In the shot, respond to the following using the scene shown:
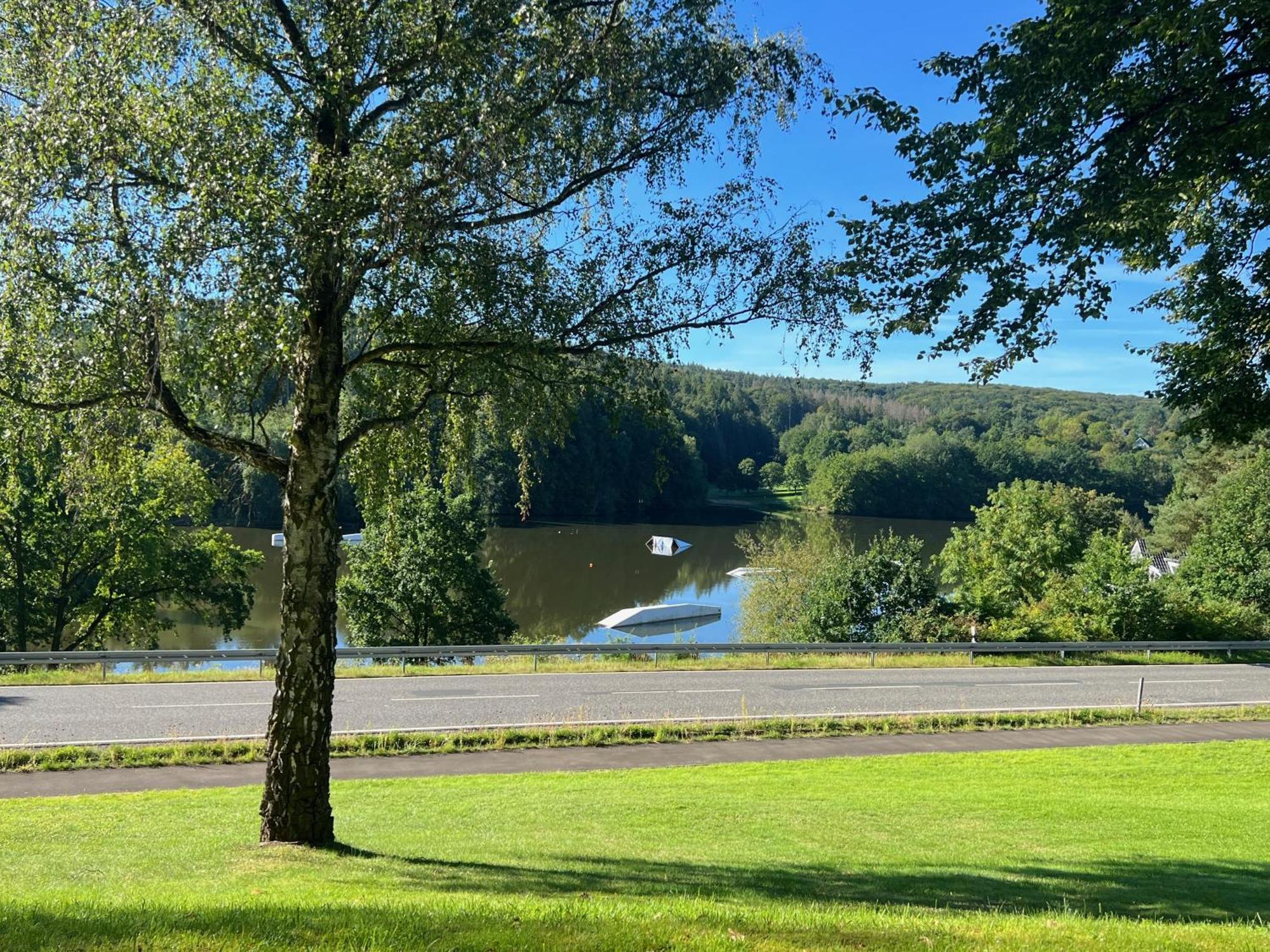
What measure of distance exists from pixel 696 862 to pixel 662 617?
115ft

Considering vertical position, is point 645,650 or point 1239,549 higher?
point 1239,549

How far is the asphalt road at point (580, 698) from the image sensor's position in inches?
597

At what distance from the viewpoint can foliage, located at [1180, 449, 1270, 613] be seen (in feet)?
112

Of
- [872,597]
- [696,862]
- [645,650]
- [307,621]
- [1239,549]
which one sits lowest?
[696,862]

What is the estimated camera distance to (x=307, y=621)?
25.5ft

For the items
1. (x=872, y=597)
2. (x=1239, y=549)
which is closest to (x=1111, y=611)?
(x=872, y=597)

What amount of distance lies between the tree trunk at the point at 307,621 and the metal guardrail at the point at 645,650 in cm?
1170

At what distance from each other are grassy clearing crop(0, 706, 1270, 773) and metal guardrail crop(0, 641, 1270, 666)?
558cm

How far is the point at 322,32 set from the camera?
703 centimetres

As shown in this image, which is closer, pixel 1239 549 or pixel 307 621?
pixel 307 621

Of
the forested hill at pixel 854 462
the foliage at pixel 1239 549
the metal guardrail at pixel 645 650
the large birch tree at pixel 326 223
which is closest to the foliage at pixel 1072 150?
the large birch tree at pixel 326 223

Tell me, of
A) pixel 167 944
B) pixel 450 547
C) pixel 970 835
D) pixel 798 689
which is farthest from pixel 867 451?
pixel 167 944

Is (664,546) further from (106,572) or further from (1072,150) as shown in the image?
(1072,150)

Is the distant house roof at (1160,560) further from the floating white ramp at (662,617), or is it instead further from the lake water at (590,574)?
the floating white ramp at (662,617)
